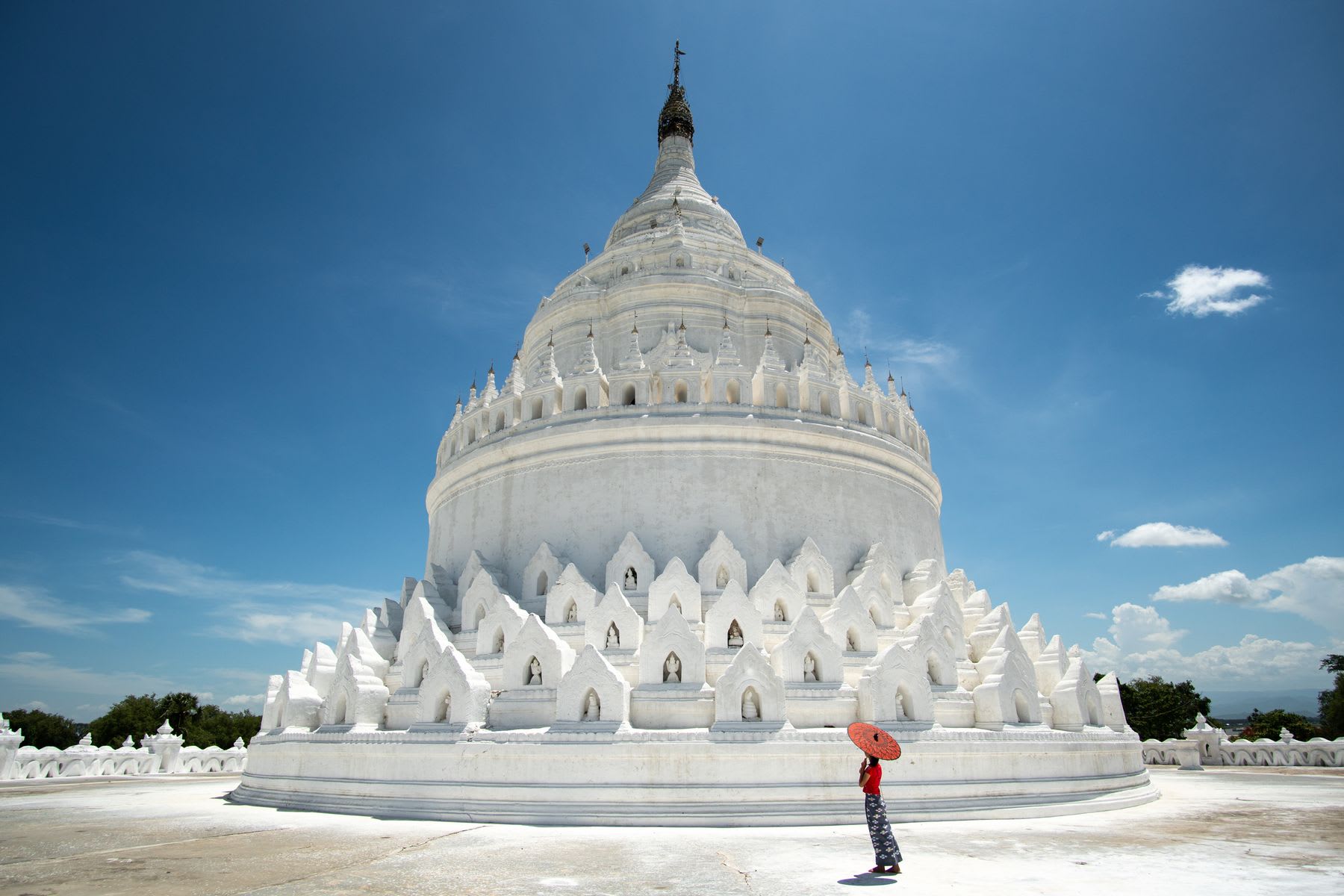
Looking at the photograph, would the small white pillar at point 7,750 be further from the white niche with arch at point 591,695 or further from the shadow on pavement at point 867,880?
the shadow on pavement at point 867,880

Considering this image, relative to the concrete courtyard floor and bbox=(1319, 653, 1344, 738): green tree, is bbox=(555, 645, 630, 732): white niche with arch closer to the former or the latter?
the concrete courtyard floor

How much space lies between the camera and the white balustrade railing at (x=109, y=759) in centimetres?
2380

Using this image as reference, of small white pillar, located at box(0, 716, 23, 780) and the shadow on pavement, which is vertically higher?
small white pillar, located at box(0, 716, 23, 780)

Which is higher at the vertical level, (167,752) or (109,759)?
(167,752)

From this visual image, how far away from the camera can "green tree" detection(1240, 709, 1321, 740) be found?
51.5 meters

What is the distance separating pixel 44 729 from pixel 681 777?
65.2 meters

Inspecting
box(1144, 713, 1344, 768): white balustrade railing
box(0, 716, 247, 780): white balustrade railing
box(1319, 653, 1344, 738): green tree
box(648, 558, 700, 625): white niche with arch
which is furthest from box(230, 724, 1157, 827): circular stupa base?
box(1319, 653, 1344, 738): green tree

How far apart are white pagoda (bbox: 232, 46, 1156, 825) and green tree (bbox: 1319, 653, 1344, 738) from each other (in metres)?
33.0

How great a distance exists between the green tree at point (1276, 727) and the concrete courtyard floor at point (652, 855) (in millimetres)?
44115

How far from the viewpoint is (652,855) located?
1095 centimetres

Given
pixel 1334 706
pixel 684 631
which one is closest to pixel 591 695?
pixel 684 631

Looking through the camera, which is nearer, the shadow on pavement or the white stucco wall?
the shadow on pavement

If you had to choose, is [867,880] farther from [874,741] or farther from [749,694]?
[749,694]

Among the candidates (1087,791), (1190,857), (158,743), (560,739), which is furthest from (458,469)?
(1190,857)
